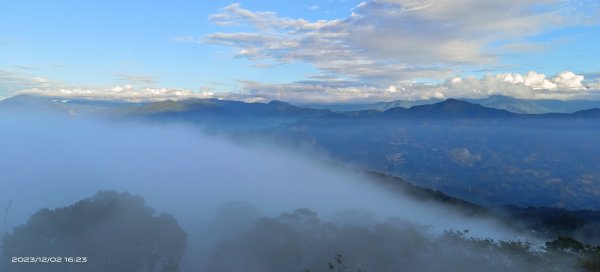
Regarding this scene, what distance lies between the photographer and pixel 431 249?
353 ft

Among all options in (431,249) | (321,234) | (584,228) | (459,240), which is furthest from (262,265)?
(584,228)

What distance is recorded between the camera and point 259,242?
11481 cm

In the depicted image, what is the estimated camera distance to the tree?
108 m

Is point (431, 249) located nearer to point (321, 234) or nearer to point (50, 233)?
point (321, 234)

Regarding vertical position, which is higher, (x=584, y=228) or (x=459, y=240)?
(x=459, y=240)

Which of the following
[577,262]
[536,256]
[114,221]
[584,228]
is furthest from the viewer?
[584,228]

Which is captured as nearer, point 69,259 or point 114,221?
point 69,259

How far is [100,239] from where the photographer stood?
4547 inches

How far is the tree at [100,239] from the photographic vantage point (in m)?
108

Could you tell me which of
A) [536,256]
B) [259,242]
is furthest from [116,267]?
[536,256]

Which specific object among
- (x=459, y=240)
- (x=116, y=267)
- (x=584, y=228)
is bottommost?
(x=584, y=228)

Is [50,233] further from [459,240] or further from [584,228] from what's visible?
[584,228]

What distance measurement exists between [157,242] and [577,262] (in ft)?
301

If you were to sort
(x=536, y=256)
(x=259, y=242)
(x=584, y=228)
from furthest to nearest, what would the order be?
(x=584, y=228) → (x=259, y=242) → (x=536, y=256)
